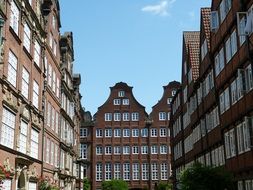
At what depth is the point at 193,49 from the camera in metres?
40.5

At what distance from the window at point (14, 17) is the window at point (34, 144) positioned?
664cm

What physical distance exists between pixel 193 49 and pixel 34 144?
19.9 meters

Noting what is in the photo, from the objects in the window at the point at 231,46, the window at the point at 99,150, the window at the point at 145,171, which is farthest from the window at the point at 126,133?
the window at the point at 231,46

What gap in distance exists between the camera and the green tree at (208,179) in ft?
69.5

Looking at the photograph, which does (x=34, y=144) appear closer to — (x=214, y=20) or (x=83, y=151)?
(x=214, y=20)

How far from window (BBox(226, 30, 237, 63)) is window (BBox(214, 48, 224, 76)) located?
55.0 inches

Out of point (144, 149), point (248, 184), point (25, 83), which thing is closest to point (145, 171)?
point (144, 149)

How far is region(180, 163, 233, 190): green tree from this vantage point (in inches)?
834

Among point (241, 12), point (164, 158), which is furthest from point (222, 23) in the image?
point (164, 158)

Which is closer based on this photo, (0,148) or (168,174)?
(0,148)

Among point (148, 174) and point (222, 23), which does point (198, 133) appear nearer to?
point (222, 23)

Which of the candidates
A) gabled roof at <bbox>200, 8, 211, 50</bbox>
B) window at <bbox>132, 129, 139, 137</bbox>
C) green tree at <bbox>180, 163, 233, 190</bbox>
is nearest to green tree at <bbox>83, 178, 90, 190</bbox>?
window at <bbox>132, 129, 139, 137</bbox>

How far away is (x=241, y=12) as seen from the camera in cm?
2048

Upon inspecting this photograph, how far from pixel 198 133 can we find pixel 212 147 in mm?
5506
